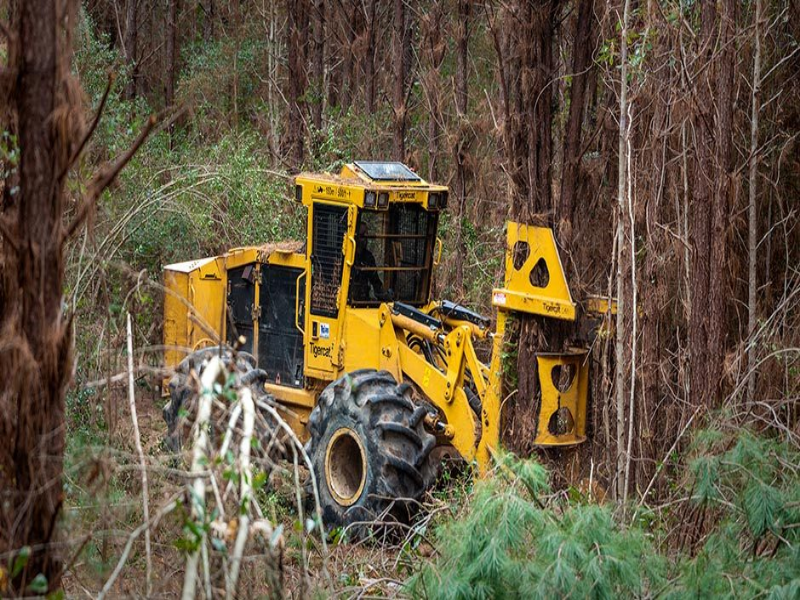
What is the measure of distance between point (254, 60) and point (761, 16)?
73.1ft

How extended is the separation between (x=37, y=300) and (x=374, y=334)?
20.9 ft

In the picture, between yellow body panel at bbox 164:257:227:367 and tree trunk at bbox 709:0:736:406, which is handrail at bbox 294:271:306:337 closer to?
yellow body panel at bbox 164:257:227:367

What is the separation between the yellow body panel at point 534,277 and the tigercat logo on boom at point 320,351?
2.31m

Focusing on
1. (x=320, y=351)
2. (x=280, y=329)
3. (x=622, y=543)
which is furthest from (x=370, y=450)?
(x=622, y=543)

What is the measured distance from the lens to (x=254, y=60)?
3247cm

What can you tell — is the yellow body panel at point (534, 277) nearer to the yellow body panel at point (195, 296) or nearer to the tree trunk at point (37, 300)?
the yellow body panel at point (195, 296)

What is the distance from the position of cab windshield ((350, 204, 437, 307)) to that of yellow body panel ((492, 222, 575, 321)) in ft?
4.83

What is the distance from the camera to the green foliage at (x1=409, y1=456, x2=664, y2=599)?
269 inches

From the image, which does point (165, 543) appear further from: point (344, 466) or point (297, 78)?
point (297, 78)

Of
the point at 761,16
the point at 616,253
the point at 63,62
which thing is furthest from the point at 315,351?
the point at 63,62

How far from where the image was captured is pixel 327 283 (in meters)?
12.4

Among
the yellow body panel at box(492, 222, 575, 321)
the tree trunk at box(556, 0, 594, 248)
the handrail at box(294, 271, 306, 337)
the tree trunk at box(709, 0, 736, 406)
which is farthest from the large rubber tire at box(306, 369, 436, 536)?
the tree trunk at box(709, 0, 736, 406)

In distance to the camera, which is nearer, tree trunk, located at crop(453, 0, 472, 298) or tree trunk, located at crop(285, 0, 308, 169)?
tree trunk, located at crop(453, 0, 472, 298)

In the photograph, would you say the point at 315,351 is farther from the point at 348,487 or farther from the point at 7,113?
the point at 7,113
